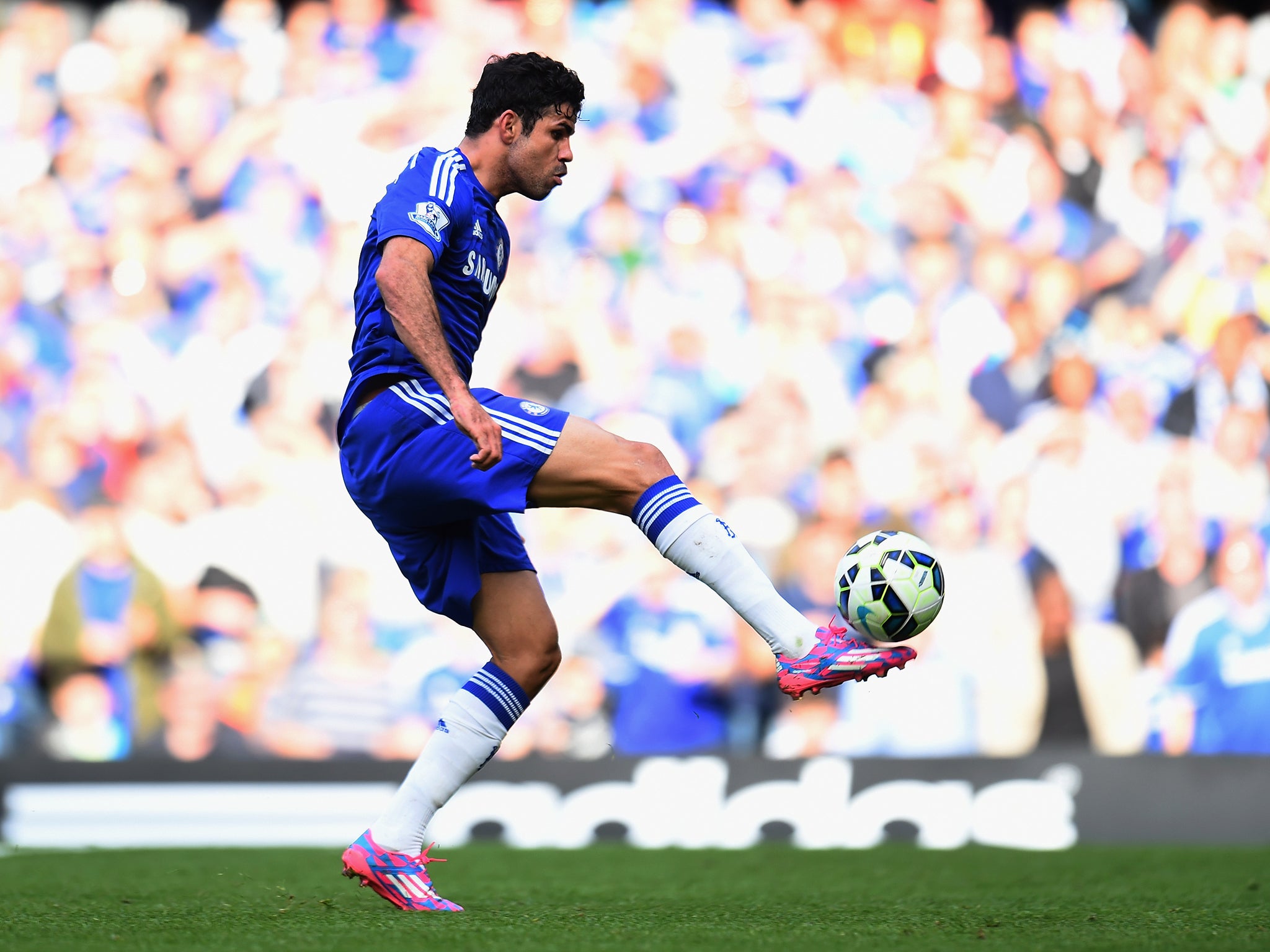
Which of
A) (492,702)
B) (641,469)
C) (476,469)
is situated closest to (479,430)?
(476,469)

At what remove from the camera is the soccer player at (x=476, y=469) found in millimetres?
2963

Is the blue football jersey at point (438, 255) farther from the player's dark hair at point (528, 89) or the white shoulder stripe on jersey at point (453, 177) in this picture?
the player's dark hair at point (528, 89)

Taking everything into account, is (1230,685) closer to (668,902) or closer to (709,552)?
(668,902)

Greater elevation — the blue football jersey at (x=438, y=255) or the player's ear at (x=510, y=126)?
the player's ear at (x=510, y=126)

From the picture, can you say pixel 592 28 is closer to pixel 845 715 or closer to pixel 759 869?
pixel 845 715

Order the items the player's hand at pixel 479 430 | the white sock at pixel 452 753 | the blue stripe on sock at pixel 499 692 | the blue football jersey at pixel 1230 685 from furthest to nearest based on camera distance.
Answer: the blue football jersey at pixel 1230 685
the blue stripe on sock at pixel 499 692
the white sock at pixel 452 753
the player's hand at pixel 479 430

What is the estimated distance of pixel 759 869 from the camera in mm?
4750

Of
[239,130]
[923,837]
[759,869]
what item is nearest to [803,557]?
[923,837]

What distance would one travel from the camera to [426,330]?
9.70 ft

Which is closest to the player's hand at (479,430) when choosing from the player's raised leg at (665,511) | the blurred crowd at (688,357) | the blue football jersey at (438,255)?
the player's raised leg at (665,511)

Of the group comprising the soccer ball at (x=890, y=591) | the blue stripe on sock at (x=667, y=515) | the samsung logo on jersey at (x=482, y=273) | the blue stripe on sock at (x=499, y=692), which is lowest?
the blue stripe on sock at (x=499, y=692)

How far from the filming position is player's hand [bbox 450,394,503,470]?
9.53ft

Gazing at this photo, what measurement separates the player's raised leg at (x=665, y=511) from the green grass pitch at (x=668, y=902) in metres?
0.64

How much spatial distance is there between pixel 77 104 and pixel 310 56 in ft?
3.91
